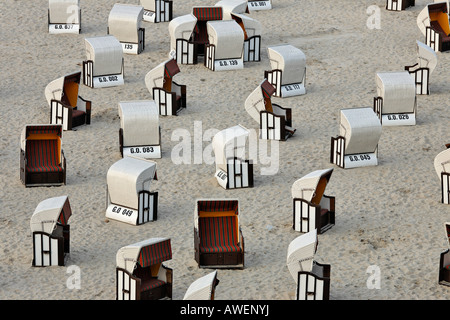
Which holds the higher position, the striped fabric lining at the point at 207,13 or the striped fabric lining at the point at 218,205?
the striped fabric lining at the point at 207,13

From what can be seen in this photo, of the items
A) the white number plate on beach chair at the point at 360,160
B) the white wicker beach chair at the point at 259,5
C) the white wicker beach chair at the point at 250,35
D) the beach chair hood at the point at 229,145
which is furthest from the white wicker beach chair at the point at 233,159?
the white wicker beach chair at the point at 259,5

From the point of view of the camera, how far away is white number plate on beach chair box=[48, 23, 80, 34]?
1319 inches

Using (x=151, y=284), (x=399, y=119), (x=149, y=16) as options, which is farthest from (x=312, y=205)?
(x=149, y=16)

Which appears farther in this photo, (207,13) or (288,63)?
(207,13)

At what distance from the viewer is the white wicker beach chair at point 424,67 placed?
93.7ft

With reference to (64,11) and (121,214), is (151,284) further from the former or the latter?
(64,11)

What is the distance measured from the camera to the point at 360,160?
80.5 feet

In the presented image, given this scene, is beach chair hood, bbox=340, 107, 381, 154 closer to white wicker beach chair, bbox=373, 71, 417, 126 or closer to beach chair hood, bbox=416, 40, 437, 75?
white wicker beach chair, bbox=373, 71, 417, 126

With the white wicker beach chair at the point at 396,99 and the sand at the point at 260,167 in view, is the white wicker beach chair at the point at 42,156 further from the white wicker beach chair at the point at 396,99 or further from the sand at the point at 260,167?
the white wicker beach chair at the point at 396,99

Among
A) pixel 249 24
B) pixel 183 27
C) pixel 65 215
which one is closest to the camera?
pixel 65 215

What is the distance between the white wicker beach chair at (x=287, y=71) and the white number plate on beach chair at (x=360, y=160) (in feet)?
15.5

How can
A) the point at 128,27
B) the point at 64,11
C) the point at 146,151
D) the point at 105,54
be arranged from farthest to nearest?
the point at 64,11
the point at 128,27
the point at 105,54
the point at 146,151

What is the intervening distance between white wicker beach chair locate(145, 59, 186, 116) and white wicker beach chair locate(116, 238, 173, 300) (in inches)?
354

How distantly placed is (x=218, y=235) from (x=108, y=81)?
1028cm
